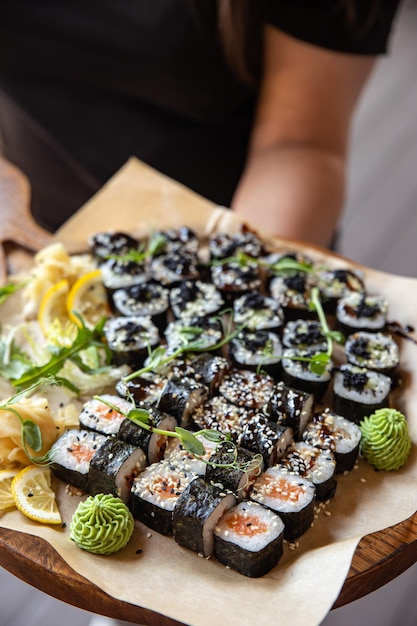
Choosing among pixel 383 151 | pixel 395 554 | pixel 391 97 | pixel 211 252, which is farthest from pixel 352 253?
pixel 395 554

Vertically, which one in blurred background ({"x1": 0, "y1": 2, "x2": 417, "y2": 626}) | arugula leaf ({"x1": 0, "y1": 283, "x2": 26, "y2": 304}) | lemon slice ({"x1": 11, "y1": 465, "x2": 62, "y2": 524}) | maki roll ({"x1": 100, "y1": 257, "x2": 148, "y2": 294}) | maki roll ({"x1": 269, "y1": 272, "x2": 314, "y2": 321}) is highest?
maki roll ({"x1": 269, "y1": 272, "x2": 314, "y2": 321})

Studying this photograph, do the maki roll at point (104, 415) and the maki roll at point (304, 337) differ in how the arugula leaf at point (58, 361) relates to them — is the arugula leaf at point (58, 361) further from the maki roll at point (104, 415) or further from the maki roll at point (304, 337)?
the maki roll at point (304, 337)

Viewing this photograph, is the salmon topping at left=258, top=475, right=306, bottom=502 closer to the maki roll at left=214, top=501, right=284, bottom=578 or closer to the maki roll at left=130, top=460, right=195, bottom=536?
the maki roll at left=214, top=501, right=284, bottom=578

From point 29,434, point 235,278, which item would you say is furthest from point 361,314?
point 29,434

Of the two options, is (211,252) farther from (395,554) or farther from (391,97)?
(391,97)

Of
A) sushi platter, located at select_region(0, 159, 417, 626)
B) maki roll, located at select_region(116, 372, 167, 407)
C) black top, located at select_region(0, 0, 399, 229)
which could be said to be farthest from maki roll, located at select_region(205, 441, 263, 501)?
black top, located at select_region(0, 0, 399, 229)

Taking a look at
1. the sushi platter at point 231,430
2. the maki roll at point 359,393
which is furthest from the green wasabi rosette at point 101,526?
the maki roll at point 359,393
